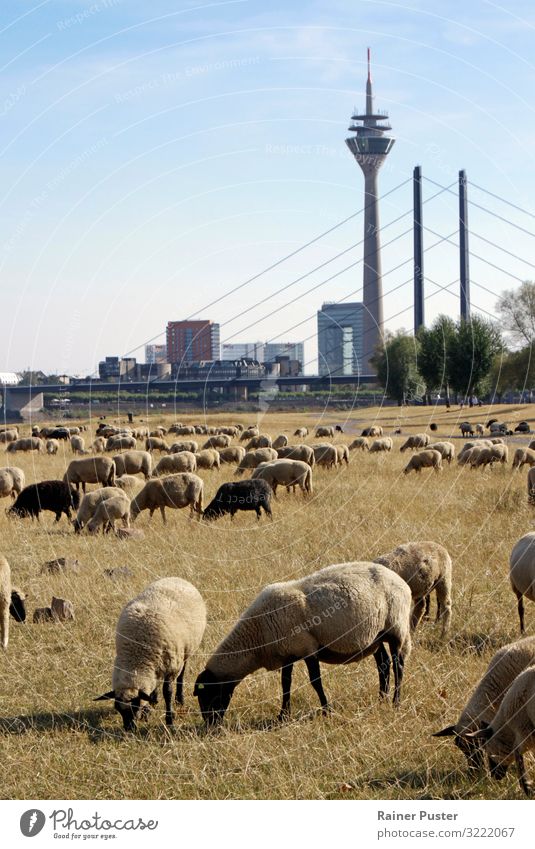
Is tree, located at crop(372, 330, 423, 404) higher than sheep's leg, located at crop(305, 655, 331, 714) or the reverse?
higher

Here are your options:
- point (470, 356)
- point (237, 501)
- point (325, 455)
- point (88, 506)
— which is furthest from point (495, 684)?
point (470, 356)

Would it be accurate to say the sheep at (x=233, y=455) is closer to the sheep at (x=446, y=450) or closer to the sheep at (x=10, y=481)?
the sheep at (x=446, y=450)

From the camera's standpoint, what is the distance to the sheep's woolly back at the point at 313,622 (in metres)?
9.21

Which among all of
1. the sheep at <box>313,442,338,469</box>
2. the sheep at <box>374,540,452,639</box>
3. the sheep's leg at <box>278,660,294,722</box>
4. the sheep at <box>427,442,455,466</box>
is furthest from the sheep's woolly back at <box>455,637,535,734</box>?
the sheep at <box>427,442,455,466</box>

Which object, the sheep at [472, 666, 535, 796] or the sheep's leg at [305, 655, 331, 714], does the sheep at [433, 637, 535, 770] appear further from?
the sheep's leg at [305, 655, 331, 714]

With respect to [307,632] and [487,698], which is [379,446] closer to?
[307,632]

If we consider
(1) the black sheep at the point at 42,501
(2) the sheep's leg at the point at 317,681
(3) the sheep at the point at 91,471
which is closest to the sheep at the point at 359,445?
(3) the sheep at the point at 91,471

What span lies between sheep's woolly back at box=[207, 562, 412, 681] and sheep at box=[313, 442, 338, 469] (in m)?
22.5

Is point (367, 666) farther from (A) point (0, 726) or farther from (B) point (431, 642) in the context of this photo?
(A) point (0, 726)

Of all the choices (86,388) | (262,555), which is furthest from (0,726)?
(86,388)

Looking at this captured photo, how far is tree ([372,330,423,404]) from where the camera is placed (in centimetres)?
9525

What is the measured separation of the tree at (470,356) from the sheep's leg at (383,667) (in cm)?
7147

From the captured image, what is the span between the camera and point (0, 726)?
967 centimetres

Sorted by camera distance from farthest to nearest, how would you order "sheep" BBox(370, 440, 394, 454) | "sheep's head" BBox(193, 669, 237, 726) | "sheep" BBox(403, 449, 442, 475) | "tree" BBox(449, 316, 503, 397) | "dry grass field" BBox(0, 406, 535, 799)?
"tree" BBox(449, 316, 503, 397) < "sheep" BBox(370, 440, 394, 454) < "sheep" BBox(403, 449, 442, 475) < "sheep's head" BBox(193, 669, 237, 726) < "dry grass field" BBox(0, 406, 535, 799)
